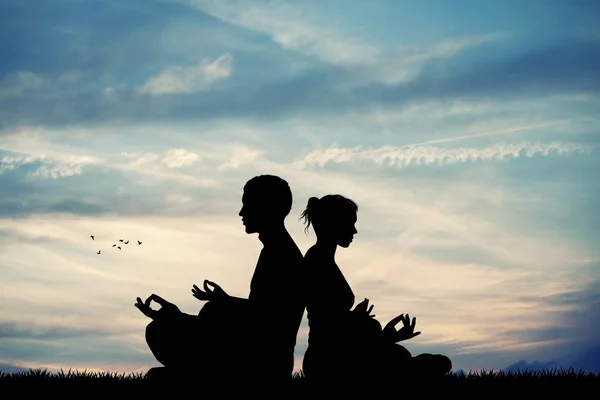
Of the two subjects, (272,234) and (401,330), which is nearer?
(272,234)

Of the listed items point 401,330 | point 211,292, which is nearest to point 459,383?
point 401,330

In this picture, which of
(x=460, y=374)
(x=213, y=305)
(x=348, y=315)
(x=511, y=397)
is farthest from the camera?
(x=460, y=374)

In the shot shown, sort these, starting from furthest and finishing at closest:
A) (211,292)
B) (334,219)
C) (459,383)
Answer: (459,383), (334,219), (211,292)

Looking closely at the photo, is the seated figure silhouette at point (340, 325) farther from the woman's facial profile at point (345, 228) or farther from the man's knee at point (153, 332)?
the man's knee at point (153, 332)

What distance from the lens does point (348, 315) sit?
11.3 m

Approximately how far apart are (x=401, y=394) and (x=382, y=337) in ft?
2.81

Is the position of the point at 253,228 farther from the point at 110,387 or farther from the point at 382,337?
the point at 110,387

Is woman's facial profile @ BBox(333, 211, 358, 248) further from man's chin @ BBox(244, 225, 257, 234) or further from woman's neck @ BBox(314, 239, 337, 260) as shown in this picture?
A: man's chin @ BBox(244, 225, 257, 234)

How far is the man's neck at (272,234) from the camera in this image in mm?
10391

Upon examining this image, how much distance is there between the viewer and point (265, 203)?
10375 millimetres

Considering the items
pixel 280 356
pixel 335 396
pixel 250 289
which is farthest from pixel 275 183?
pixel 335 396

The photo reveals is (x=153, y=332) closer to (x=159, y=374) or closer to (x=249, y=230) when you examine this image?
(x=159, y=374)

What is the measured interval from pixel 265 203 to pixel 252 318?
1405mm

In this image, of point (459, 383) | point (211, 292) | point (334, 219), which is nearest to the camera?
point (211, 292)
